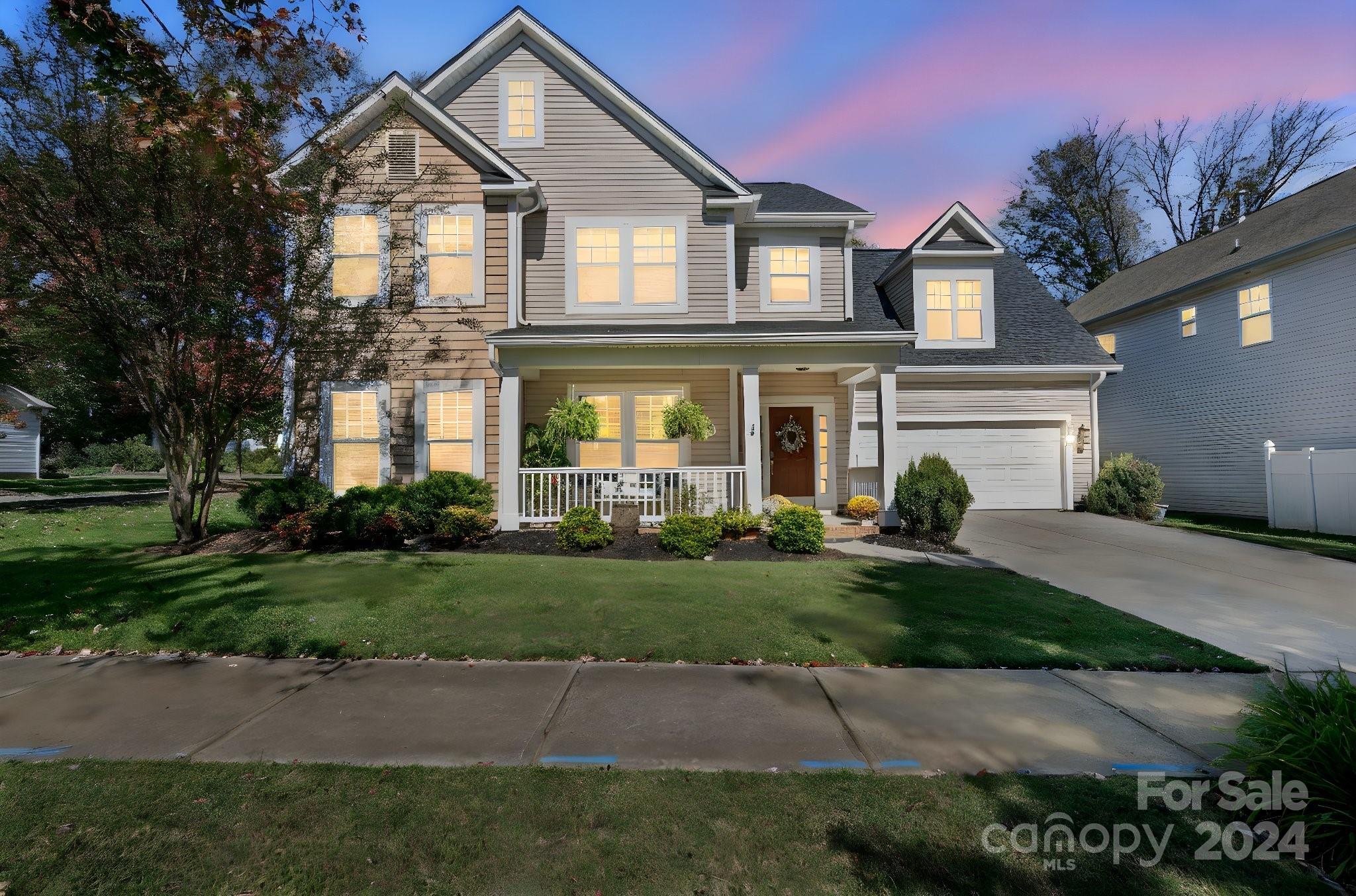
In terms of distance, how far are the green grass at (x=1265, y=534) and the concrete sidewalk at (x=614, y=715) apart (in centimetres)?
811

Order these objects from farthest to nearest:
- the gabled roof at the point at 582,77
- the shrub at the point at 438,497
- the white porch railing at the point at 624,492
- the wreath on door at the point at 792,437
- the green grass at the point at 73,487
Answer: the green grass at the point at 73,487 < the wreath on door at the point at 792,437 < the gabled roof at the point at 582,77 < the white porch railing at the point at 624,492 < the shrub at the point at 438,497

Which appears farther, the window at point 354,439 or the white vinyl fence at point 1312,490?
the white vinyl fence at point 1312,490

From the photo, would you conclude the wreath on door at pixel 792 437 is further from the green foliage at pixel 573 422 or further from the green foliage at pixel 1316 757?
the green foliage at pixel 1316 757

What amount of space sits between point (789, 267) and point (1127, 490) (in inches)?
374

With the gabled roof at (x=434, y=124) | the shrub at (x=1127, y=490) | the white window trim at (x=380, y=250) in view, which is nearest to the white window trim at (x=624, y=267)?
the gabled roof at (x=434, y=124)

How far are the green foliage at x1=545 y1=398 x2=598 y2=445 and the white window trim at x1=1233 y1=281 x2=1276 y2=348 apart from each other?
614 inches

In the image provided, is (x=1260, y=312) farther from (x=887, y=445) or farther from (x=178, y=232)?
(x=178, y=232)

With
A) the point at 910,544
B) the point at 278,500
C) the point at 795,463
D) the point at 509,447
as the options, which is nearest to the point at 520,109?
the point at 509,447

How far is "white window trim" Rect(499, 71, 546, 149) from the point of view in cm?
1260

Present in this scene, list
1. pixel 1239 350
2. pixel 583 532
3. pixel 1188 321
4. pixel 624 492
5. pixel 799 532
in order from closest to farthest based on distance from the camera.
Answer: pixel 799 532
pixel 583 532
pixel 624 492
pixel 1239 350
pixel 1188 321

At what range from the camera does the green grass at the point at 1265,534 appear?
9930 mm

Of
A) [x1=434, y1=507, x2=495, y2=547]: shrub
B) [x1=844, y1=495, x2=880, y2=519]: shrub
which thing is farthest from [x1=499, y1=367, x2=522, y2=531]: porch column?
[x1=844, y1=495, x2=880, y2=519]: shrub

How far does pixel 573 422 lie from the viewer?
10750mm

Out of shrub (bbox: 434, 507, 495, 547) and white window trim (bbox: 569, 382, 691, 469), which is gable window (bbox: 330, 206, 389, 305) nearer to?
white window trim (bbox: 569, 382, 691, 469)
